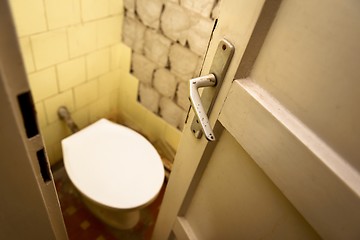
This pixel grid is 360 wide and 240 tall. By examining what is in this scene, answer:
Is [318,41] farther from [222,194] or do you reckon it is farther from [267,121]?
[222,194]

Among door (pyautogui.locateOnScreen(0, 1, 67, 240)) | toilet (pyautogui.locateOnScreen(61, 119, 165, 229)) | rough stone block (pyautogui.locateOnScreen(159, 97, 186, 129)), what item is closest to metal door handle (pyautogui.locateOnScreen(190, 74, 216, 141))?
door (pyautogui.locateOnScreen(0, 1, 67, 240))

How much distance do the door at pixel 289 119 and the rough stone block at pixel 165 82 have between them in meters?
0.78

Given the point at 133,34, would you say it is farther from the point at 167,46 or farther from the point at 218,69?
the point at 218,69

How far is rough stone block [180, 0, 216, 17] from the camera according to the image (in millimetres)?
1057

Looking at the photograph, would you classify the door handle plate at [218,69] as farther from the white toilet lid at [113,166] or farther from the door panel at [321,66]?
the white toilet lid at [113,166]

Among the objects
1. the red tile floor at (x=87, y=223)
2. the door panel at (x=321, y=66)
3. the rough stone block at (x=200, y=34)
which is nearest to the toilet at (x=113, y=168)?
the red tile floor at (x=87, y=223)

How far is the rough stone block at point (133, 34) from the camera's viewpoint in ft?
4.55

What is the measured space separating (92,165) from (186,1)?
869 millimetres

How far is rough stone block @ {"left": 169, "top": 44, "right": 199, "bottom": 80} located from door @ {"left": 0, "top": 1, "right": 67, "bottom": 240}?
0.93 metres

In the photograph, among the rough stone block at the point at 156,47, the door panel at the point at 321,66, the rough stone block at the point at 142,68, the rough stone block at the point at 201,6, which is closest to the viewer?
the door panel at the point at 321,66

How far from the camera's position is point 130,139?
142cm

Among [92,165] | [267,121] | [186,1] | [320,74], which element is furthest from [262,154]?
[92,165]

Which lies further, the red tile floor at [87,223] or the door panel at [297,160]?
the red tile floor at [87,223]

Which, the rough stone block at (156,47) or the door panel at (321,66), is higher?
the door panel at (321,66)
